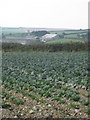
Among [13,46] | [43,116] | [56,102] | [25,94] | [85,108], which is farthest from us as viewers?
[13,46]

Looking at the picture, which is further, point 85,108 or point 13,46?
point 13,46

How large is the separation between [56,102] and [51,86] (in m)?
2.24

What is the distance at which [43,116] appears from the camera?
6.27 meters

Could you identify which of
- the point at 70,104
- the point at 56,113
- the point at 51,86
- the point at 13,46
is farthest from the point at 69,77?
the point at 13,46

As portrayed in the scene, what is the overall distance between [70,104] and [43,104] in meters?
0.71

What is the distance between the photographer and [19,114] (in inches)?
258

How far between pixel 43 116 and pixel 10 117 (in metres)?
0.78

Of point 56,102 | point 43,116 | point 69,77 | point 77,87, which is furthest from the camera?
point 69,77

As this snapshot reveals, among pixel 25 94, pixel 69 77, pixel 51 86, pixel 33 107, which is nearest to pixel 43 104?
pixel 33 107

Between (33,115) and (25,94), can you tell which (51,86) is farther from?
(33,115)

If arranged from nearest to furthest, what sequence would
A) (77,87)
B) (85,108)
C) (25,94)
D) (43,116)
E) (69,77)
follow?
(43,116) → (85,108) → (25,94) → (77,87) → (69,77)

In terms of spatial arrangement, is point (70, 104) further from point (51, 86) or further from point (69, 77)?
point (69, 77)

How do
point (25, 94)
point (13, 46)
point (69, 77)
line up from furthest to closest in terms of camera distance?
point (13, 46)
point (69, 77)
point (25, 94)

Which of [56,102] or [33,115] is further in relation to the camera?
[56,102]
